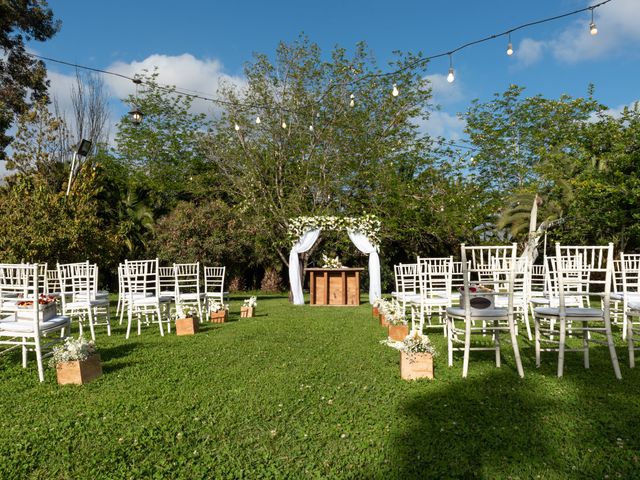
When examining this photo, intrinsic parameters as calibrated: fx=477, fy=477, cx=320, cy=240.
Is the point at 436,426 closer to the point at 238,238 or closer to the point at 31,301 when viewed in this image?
the point at 31,301

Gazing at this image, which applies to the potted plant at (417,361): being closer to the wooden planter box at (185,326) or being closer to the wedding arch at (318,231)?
the wooden planter box at (185,326)

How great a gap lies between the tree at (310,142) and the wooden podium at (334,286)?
287 centimetres

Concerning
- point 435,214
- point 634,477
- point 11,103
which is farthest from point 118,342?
point 11,103

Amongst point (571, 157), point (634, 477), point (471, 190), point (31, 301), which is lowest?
point (634, 477)

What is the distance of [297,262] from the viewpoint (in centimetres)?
1290

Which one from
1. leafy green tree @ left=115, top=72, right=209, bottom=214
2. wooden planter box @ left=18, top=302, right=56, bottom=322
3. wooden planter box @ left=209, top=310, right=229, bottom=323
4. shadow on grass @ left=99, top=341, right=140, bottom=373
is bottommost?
shadow on grass @ left=99, top=341, right=140, bottom=373

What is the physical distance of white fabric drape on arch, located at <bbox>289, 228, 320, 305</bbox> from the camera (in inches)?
501

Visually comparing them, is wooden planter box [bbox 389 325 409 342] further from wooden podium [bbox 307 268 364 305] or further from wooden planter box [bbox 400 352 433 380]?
wooden podium [bbox 307 268 364 305]

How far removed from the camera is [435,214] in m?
16.2

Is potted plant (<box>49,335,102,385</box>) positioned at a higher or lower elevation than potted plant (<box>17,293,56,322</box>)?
lower

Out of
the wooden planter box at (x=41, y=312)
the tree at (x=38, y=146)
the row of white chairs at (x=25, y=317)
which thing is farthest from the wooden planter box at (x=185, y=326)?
the tree at (x=38, y=146)

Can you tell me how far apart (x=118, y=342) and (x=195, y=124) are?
17.0m

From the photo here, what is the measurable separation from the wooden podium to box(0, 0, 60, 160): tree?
10985 mm

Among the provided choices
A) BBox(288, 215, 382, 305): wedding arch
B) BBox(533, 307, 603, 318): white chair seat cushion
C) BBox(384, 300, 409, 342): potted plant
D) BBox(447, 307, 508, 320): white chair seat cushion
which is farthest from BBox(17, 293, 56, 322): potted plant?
BBox(288, 215, 382, 305): wedding arch
